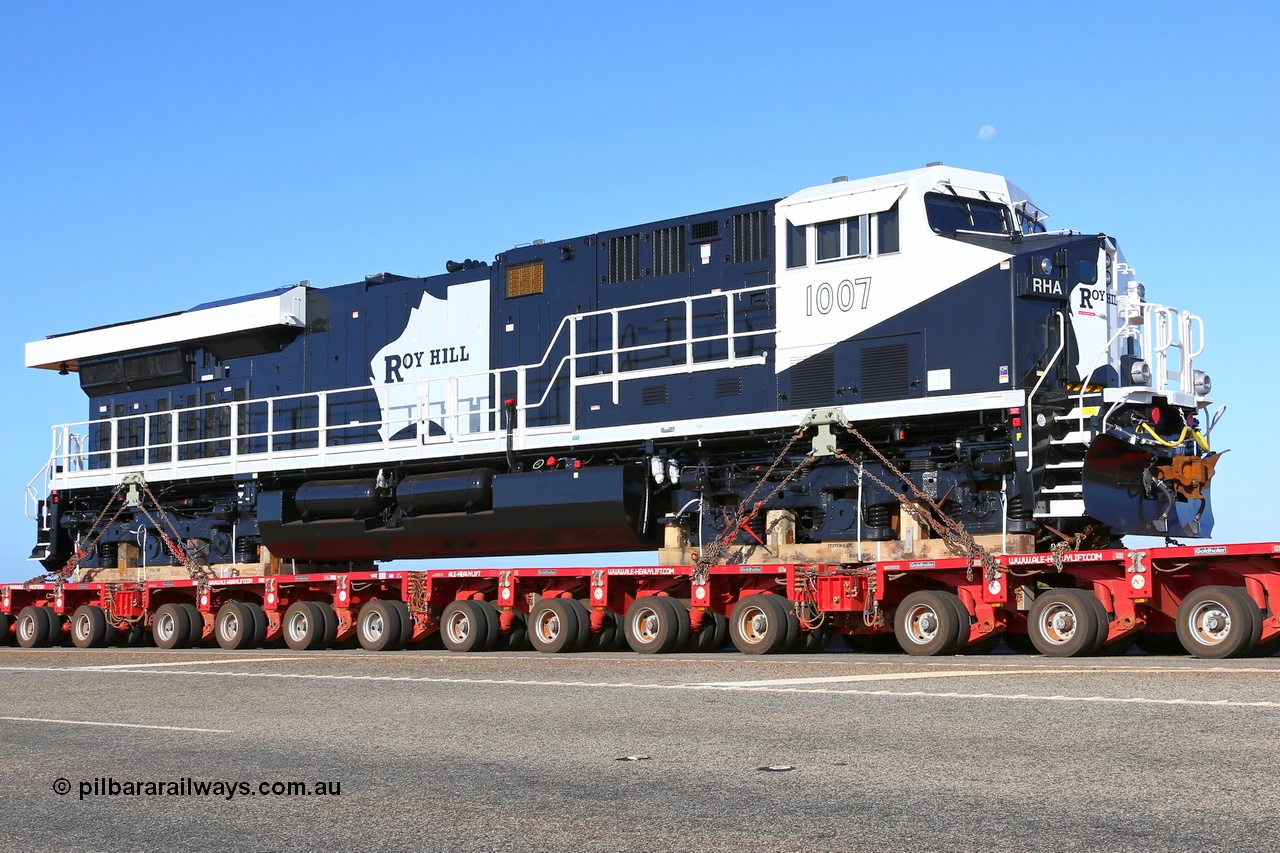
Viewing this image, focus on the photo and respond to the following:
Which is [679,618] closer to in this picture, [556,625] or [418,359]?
[556,625]

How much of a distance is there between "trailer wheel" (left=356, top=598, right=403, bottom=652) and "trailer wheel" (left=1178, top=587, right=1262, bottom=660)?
10875 mm

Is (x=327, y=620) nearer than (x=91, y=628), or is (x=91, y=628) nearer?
(x=327, y=620)

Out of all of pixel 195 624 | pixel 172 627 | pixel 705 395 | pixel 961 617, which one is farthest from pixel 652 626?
pixel 172 627

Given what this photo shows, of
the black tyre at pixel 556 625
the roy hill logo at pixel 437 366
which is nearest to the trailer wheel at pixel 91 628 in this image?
the roy hill logo at pixel 437 366

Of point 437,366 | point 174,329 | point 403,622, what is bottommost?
point 403,622

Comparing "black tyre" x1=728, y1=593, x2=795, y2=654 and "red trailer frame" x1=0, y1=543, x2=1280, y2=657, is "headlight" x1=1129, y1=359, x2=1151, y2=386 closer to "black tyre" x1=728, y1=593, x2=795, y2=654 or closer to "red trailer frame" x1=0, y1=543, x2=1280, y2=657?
"red trailer frame" x1=0, y1=543, x2=1280, y2=657

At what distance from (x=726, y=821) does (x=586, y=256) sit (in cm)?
1467

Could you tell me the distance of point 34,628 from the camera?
2623 cm

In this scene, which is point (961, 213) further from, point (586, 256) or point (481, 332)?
point (481, 332)

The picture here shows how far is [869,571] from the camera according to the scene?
16.9 meters

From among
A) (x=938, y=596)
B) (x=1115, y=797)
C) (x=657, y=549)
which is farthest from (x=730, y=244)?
(x=1115, y=797)

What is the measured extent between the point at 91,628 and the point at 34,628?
6.16 ft

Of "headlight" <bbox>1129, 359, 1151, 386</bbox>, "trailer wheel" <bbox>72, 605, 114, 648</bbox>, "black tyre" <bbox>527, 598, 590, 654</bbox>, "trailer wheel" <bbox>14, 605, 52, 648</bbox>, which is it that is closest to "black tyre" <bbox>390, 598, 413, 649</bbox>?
"black tyre" <bbox>527, 598, 590, 654</bbox>

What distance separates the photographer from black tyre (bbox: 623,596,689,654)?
713 inches
